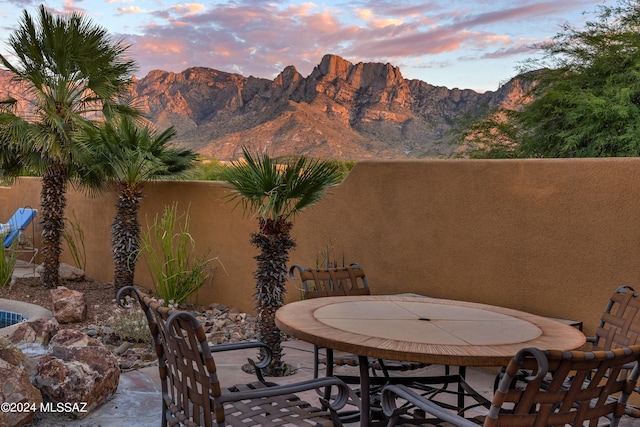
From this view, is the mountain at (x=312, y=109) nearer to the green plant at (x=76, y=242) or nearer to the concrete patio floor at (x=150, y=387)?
the green plant at (x=76, y=242)

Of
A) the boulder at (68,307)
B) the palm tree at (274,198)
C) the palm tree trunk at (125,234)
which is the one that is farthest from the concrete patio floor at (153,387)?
the palm tree trunk at (125,234)

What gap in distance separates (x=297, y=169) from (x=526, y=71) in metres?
11.1

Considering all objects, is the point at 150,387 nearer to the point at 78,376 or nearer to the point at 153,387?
the point at 153,387

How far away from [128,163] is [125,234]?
2.99 ft

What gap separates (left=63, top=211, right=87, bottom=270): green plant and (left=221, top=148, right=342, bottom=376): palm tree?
6.08m

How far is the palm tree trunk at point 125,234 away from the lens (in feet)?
24.5

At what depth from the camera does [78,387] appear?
3258mm

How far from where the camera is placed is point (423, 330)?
2.54m

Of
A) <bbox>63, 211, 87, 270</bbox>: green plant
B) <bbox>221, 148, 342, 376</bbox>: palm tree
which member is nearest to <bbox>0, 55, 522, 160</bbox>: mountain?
<bbox>63, 211, 87, 270</bbox>: green plant

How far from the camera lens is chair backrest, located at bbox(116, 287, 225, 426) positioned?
78.0 inches

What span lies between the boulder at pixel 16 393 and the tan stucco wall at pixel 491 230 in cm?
318

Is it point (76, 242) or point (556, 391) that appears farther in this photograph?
point (76, 242)

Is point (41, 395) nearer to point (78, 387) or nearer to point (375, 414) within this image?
point (78, 387)

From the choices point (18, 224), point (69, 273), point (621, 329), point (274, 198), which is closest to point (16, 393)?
point (274, 198)
